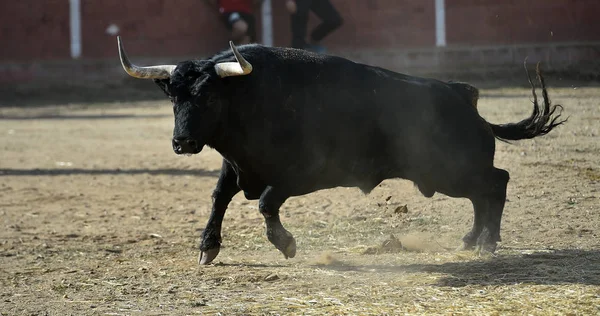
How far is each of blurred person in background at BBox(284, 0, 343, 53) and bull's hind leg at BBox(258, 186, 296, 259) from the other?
10.9 m

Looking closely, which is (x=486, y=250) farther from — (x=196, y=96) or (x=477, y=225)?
(x=196, y=96)

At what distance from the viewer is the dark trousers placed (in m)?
17.0

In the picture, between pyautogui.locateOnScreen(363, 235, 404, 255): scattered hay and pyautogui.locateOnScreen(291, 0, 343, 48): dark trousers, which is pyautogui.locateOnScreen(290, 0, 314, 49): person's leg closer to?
pyautogui.locateOnScreen(291, 0, 343, 48): dark trousers

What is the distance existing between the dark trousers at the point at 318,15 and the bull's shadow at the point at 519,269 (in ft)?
36.1

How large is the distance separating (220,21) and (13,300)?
1272 cm

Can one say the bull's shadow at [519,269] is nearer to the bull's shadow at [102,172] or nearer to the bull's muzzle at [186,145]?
the bull's muzzle at [186,145]

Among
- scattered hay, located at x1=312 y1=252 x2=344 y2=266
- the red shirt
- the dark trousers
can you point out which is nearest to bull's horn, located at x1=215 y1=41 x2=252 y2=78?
scattered hay, located at x1=312 y1=252 x2=344 y2=266

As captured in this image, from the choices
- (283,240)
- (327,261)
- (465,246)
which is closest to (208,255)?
(283,240)

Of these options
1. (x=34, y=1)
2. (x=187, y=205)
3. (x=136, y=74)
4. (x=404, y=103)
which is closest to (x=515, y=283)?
(x=404, y=103)

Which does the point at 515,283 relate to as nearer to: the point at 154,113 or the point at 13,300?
the point at 13,300

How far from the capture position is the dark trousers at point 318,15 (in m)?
17.0

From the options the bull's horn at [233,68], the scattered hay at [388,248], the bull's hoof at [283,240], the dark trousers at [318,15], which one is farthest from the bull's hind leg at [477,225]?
the dark trousers at [318,15]

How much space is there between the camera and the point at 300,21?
55.9 feet

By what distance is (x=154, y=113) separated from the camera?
14758 mm
